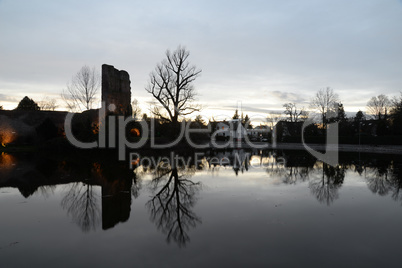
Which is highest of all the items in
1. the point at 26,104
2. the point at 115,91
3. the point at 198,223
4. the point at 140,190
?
the point at 26,104

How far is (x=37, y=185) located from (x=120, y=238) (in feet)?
22.1

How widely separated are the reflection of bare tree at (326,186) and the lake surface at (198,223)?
38 mm

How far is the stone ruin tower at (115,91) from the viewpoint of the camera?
1320 inches

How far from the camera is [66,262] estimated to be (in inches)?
163

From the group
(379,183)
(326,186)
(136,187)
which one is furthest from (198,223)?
A: (379,183)

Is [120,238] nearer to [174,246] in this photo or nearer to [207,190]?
[174,246]

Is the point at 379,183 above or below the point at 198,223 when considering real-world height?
above

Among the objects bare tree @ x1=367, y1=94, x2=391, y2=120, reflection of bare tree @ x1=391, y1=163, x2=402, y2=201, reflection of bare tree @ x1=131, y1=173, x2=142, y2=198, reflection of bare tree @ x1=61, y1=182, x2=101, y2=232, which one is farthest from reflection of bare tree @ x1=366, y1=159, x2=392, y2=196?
bare tree @ x1=367, y1=94, x2=391, y2=120

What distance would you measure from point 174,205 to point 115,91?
30.4m

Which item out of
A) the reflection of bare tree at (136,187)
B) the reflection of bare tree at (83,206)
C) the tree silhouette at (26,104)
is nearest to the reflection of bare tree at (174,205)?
the reflection of bare tree at (136,187)

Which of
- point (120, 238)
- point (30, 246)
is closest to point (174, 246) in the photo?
point (120, 238)

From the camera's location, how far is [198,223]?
5988 mm

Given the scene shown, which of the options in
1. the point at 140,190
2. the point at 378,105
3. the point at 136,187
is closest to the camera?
the point at 140,190

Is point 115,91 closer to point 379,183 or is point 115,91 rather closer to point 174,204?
point 174,204
